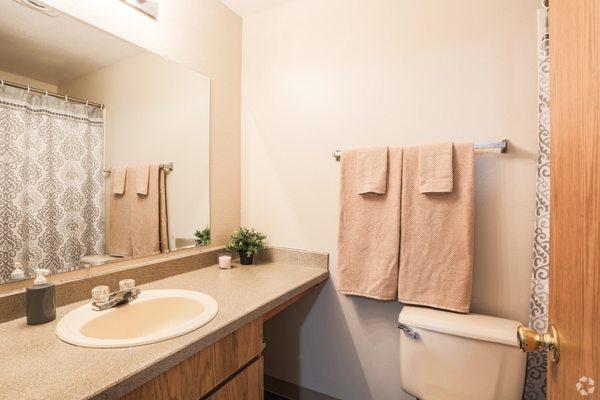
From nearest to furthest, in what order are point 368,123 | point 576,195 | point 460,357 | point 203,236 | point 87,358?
point 576,195, point 87,358, point 460,357, point 368,123, point 203,236

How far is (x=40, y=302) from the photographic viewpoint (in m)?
0.85

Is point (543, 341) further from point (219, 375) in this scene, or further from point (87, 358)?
point (87, 358)

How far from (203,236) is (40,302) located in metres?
0.76

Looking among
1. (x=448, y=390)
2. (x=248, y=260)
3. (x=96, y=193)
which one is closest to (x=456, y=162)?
(x=448, y=390)

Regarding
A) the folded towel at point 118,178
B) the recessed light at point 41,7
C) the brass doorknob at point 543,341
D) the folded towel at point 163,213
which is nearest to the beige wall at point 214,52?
the recessed light at point 41,7

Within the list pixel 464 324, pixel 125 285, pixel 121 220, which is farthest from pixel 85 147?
pixel 464 324

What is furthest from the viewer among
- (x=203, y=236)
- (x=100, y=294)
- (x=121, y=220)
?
(x=203, y=236)

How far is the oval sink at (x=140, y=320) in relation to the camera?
77 cm

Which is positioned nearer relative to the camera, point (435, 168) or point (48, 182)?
point (48, 182)

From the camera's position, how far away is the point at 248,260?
5.31 ft

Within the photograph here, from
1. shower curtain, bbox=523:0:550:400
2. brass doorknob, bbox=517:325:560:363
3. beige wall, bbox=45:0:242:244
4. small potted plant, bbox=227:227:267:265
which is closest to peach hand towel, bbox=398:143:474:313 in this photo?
shower curtain, bbox=523:0:550:400

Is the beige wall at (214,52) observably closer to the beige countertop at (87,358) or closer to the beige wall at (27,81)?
the beige wall at (27,81)

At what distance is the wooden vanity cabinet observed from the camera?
0.72 meters

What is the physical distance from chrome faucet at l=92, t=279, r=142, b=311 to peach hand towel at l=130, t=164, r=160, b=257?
0.72 feet
